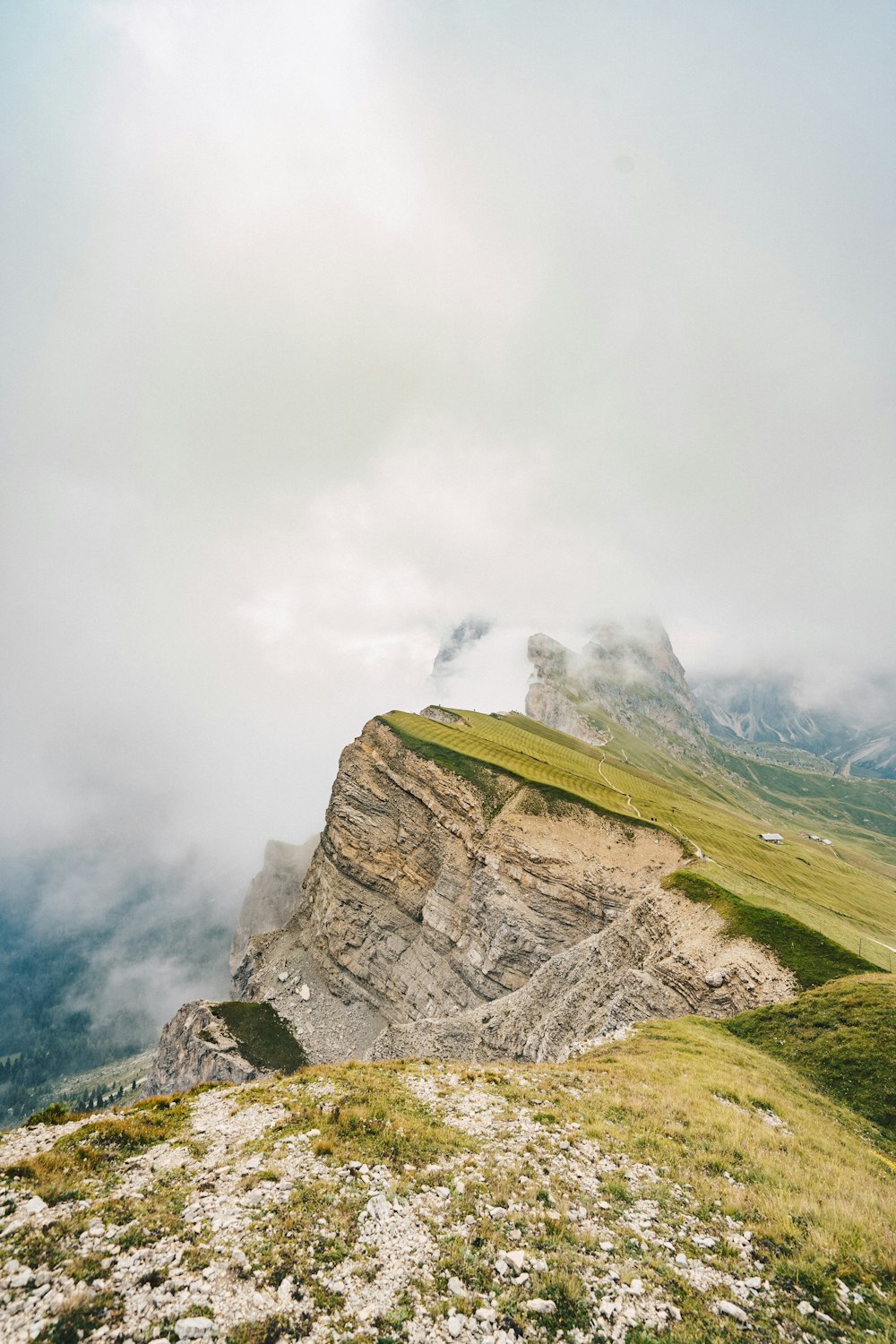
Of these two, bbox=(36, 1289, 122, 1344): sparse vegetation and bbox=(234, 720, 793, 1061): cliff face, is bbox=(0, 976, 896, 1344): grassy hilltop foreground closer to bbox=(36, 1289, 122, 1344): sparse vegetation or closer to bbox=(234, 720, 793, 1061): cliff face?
bbox=(36, 1289, 122, 1344): sparse vegetation

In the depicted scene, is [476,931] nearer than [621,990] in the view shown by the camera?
No

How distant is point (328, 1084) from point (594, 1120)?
29.2 ft

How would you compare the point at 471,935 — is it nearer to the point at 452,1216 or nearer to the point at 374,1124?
the point at 374,1124

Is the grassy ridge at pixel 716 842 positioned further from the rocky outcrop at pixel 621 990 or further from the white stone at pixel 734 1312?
the white stone at pixel 734 1312

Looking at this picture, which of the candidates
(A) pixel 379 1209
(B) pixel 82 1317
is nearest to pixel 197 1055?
(A) pixel 379 1209

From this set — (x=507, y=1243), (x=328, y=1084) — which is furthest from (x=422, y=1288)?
(x=328, y=1084)

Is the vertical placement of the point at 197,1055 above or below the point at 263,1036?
above

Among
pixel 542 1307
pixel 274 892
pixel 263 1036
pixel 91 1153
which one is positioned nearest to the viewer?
pixel 542 1307

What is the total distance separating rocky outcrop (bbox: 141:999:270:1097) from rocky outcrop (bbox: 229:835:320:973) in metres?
78.6

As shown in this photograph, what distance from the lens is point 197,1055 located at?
57312 mm

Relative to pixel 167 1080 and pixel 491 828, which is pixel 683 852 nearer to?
pixel 491 828

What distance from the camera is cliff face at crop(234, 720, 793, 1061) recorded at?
35375mm

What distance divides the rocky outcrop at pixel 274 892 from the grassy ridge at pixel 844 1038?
141m

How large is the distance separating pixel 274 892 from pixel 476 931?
115 meters
